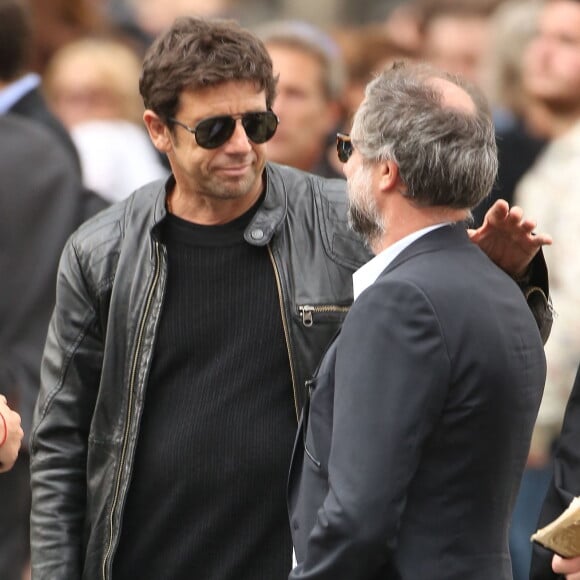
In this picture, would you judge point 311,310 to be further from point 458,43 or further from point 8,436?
point 458,43

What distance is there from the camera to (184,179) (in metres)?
4.18

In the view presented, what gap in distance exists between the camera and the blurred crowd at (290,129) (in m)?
5.30

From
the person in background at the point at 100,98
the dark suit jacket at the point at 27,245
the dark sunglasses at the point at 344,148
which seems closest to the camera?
the dark sunglasses at the point at 344,148

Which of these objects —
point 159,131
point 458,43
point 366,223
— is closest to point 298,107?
point 159,131

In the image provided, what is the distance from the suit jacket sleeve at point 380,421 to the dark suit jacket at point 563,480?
0.78 metres

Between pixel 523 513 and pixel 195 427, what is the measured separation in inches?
97.0

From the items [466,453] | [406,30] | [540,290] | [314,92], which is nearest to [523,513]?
[314,92]

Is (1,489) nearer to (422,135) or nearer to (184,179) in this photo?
(184,179)

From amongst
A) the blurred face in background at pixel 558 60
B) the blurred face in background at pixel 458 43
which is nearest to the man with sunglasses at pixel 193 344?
the blurred face in background at pixel 558 60

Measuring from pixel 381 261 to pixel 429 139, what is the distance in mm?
311

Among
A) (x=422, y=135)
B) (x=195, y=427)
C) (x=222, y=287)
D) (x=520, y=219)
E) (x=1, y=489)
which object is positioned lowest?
(x=1, y=489)

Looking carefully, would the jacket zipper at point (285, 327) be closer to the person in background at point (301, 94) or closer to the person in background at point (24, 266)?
the person in background at point (24, 266)

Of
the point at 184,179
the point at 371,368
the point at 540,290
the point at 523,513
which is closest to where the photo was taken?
the point at 371,368

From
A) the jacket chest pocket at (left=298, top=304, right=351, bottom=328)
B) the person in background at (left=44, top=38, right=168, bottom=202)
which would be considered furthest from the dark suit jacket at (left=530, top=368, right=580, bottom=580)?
the person in background at (left=44, top=38, right=168, bottom=202)
